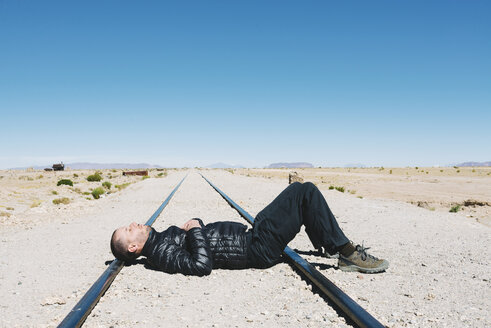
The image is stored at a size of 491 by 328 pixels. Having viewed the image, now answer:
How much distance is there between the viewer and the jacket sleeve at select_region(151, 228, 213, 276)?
151 inches

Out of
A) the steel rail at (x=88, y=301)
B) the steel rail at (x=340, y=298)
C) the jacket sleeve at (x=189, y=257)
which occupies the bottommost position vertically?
the steel rail at (x=88, y=301)

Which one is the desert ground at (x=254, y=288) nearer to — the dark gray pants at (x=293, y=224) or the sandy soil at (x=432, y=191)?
the dark gray pants at (x=293, y=224)

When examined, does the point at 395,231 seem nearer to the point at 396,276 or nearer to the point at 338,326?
the point at 396,276

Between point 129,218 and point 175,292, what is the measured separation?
19.7 ft

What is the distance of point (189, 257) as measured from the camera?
12.8ft

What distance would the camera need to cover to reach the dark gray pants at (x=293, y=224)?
Answer: 3801 mm

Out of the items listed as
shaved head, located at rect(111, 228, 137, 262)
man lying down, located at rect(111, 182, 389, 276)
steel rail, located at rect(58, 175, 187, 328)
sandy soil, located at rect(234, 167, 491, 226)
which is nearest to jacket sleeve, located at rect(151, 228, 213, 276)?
man lying down, located at rect(111, 182, 389, 276)

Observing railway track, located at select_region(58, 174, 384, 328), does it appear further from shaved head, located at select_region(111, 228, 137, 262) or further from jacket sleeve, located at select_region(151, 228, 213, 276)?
jacket sleeve, located at select_region(151, 228, 213, 276)

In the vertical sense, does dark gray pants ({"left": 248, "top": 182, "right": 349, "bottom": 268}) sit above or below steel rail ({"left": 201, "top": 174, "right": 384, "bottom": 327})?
above

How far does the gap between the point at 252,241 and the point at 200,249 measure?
60 centimetres

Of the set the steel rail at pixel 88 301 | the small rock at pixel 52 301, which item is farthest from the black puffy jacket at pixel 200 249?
the small rock at pixel 52 301

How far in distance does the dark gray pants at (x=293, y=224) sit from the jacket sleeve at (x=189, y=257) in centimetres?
52

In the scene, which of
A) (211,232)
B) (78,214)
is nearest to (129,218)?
(78,214)

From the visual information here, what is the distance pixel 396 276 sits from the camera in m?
4.00
